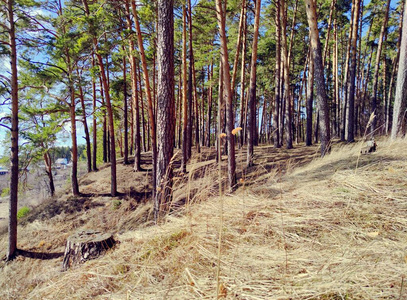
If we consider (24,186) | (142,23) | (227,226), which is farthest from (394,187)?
(24,186)

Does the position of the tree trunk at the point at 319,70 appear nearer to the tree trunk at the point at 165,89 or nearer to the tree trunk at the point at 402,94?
the tree trunk at the point at 402,94

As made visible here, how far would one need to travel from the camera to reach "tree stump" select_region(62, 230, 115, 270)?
2967 millimetres

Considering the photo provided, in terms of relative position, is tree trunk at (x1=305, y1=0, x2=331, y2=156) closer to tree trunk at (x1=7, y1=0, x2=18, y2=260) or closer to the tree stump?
the tree stump

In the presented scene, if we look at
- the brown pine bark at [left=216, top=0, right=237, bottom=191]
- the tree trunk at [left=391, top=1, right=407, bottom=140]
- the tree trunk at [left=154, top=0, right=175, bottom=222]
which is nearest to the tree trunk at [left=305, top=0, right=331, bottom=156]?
the tree trunk at [left=391, top=1, right=407, bottom=140]

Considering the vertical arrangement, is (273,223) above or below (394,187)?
below

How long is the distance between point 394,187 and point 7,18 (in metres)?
12.3

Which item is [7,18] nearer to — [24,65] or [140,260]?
[24,65]

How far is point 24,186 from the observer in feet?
35.3

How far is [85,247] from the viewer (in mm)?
3043

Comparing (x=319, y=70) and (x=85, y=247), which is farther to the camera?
(x=319, y=70)

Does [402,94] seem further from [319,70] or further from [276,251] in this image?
[276,251]

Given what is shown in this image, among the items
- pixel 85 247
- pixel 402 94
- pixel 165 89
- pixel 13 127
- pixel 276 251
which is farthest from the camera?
pixel 13 127

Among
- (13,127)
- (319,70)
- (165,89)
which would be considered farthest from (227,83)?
(13,127)

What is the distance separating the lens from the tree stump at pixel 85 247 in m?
2.97
